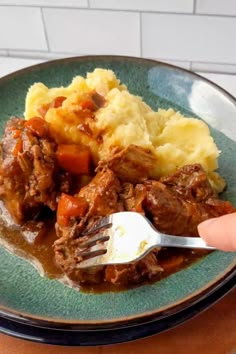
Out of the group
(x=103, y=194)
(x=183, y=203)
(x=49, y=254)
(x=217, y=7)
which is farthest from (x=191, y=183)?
(x=217, y=7)

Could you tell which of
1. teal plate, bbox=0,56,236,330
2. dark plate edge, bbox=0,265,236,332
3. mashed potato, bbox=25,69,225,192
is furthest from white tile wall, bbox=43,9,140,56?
dark plate edge, bbox=0,265,236,332

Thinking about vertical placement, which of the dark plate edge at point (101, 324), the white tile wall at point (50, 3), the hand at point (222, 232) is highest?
the hand at point (222, 232)

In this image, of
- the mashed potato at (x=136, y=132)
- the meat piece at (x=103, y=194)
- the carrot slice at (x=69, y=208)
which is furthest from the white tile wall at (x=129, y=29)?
the carrot slice at (x=69, y=208)

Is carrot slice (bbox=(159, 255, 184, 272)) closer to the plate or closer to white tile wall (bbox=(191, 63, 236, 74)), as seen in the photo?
the plate

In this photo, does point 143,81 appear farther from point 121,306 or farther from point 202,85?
point 121,306

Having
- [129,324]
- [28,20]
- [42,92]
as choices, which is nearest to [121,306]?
[129,324]

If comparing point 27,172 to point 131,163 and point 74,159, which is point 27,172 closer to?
point 74,159

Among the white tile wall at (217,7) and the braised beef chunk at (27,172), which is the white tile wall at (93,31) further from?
the braised beef chunk at (27,172)
